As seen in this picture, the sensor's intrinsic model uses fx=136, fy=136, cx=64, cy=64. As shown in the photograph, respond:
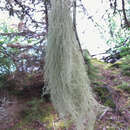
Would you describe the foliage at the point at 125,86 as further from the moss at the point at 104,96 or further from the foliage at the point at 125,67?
the foliage at the point at 125,67

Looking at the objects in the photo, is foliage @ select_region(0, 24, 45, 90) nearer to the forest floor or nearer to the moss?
the forest floor

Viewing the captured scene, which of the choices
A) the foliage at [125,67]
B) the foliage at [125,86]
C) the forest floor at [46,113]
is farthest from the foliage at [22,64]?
the foliage at [125,67]

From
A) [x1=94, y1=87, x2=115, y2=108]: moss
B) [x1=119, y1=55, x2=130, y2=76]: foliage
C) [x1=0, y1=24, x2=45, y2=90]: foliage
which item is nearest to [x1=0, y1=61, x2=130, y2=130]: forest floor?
[x1=94, y1=87, x2=115, y2=108]: moss

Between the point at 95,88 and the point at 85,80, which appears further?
the point at 95,88

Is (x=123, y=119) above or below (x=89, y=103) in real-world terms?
below

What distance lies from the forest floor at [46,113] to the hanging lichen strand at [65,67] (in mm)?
693

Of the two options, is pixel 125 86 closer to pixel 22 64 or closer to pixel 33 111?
pixel 33 111

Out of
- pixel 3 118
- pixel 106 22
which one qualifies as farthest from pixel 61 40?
pixel 106 22

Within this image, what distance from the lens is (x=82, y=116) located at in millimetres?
969

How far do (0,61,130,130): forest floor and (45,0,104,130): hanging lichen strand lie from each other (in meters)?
0.69

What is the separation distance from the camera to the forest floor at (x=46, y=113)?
165 cm

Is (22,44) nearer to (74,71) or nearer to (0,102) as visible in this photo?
(0,102)

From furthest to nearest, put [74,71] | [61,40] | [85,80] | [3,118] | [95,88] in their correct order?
1. [95,88]
2. [3,118]
3. [85,80]
4. [74,71]
5. [61,40]

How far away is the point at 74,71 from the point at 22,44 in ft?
3.98
